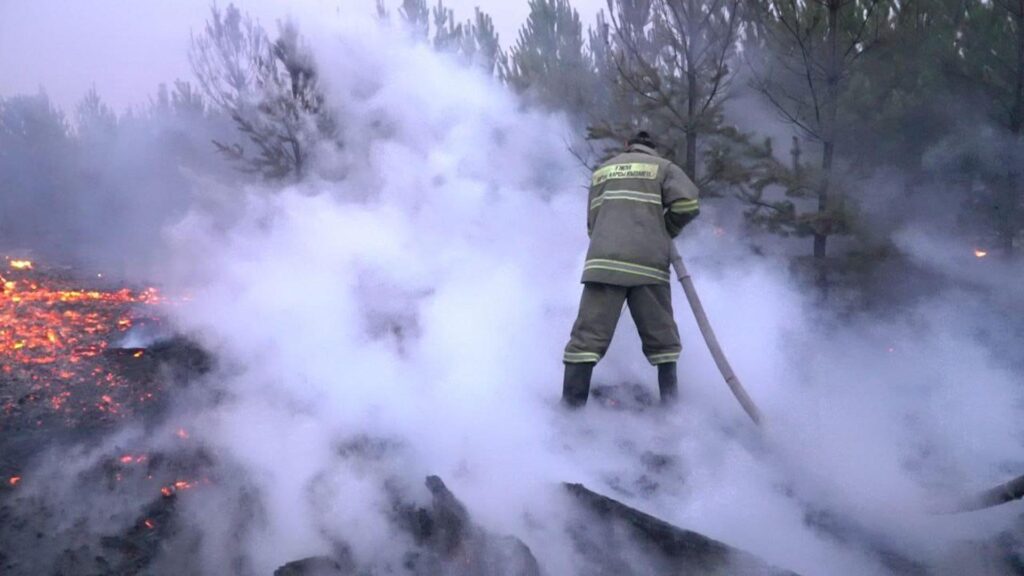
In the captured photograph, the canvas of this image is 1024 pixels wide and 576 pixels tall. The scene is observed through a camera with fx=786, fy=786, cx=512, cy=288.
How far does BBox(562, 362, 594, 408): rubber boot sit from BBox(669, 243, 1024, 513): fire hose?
2.07 ft

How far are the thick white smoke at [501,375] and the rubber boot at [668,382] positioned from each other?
10cm

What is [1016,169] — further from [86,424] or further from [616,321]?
[86,424]

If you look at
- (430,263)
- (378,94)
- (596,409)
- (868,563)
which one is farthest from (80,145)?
(868,563)

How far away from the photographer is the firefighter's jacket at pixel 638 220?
4.25m

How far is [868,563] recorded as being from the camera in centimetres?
279

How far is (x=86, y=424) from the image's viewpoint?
13.9 ft

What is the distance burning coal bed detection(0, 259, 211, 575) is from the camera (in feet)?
9.81

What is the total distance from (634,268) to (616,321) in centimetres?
31

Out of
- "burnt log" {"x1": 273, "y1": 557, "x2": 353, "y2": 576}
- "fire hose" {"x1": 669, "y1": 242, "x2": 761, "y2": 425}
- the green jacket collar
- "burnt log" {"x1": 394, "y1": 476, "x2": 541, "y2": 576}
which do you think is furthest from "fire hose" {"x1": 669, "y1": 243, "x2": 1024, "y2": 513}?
"burnt log" {"x1": 273, "y1": 557, "x2": 353, "y2": 576}

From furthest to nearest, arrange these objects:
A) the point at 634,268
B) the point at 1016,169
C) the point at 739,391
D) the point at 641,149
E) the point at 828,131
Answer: the point at 1016,169 → the point at 828,131 → the point at 641,149 → the point at 634,268 → the point at 739,391

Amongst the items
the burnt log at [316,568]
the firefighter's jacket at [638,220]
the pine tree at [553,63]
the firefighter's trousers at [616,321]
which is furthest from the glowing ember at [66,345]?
the pine tree at [553,63]

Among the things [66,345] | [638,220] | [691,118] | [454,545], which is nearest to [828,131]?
Result: [691,118]

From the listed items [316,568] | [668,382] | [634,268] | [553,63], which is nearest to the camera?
[316,568]

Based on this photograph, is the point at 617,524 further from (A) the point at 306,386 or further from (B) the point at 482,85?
(B) the point at 482,85
